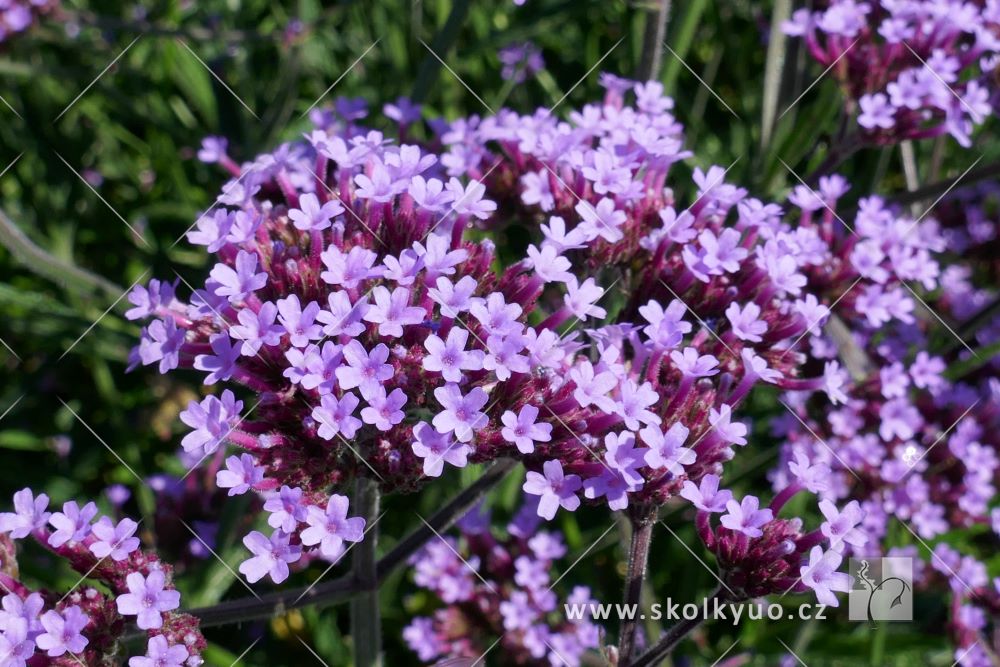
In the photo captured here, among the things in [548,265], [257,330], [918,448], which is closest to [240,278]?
[257,330]

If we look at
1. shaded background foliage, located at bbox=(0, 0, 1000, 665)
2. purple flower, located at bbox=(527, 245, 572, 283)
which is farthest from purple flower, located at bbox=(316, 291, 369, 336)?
shaded background foliage, located at bbox=(0, 0, 1000, 665)

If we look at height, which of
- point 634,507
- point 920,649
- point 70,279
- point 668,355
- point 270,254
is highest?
point 270,254

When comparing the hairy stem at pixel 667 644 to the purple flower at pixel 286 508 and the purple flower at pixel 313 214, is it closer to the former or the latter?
the purple flower at pixel 286 508

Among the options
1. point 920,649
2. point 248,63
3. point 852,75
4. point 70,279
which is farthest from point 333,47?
point 920,649

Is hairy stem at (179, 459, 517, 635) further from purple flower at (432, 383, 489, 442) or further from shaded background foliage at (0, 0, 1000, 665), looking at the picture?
shaded background foliage at (0, 0, 1000, 665)

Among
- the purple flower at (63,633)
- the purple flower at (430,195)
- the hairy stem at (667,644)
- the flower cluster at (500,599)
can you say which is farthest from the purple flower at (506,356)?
the flower cluster at (500,599)

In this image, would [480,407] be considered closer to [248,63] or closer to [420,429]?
[420,429]
